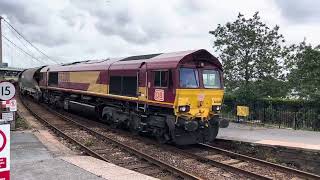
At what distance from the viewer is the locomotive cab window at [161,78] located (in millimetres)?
15430

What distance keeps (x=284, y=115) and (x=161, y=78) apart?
357 inches

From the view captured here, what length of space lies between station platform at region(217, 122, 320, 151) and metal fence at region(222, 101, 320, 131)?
5.48ft

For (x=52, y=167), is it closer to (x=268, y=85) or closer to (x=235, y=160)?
(x=235, y=160)

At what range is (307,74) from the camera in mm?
24188

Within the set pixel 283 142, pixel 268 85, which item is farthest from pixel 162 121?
pixel 268 85

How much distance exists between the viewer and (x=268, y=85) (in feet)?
87.3

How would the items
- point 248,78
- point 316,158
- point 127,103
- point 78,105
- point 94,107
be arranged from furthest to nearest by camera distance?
point 248,78
point 78,105
point 94,107
point 127,103
point 316,158

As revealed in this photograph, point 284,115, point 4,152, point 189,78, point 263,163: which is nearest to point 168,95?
point 189,78

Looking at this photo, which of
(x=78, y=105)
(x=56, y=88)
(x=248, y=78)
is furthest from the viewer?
(x=56, y=88)

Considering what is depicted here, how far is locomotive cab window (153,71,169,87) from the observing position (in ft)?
50.6

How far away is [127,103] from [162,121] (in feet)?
10.1

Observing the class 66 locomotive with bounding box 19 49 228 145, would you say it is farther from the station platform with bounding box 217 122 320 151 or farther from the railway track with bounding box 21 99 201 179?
the station platform with bounding box 217 122 320 151

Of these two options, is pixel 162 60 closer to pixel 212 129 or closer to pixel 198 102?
pixel 198 102

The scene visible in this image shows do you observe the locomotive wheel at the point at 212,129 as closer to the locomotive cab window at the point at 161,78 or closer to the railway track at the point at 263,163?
the railway track at the point at 263,163
